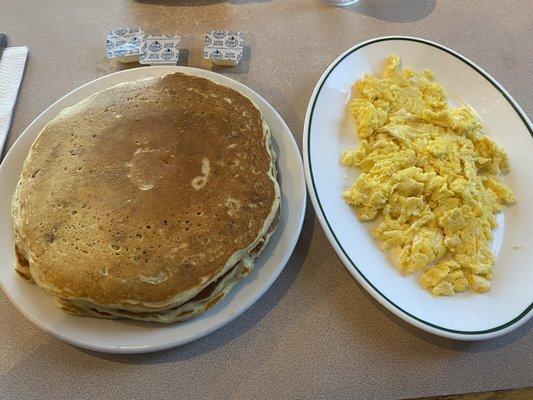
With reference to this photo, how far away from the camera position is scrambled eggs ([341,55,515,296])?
1100 mm

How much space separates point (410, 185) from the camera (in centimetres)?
117

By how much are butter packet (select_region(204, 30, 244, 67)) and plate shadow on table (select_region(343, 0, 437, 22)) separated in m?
0.47

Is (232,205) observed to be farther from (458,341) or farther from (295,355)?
(458,341)

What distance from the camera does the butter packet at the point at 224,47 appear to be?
148 centimetres

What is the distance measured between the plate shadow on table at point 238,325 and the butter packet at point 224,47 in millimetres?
646

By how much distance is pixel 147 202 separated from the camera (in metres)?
1.01

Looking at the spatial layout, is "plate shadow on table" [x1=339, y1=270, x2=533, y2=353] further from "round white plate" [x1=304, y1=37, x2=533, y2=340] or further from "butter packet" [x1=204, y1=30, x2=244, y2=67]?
"butter packet" [x1=204, y1=30, x2=244, y2=67]

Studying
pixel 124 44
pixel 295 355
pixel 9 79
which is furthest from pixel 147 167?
pixel 9 79

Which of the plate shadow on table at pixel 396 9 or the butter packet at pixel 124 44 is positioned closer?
the butter packet at pixel 124 44

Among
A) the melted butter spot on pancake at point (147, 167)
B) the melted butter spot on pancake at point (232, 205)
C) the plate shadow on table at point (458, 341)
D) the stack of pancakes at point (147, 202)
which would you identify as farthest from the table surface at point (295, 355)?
the melted butter spot on pancake at point (147, 167)

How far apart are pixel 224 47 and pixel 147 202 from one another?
72 centimetres

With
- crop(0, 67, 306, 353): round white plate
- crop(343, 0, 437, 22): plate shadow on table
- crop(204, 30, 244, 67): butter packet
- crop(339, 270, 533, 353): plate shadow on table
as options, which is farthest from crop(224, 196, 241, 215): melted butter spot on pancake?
crop(343, 0, 437, 22): plate shadow on table

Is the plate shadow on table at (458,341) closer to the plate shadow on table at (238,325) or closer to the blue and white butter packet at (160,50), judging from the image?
the plate shadow on table at (238,325)

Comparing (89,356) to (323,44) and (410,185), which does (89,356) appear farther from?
(323,44)
